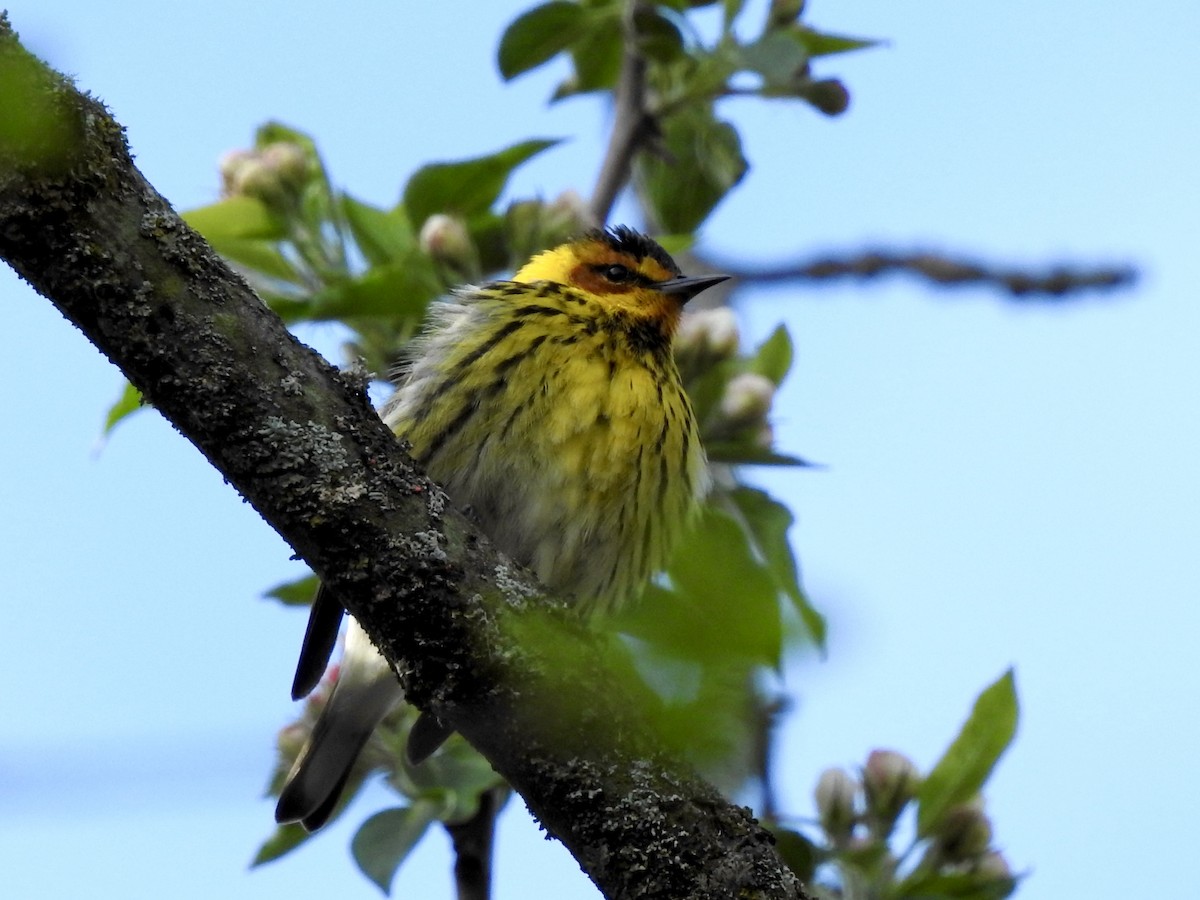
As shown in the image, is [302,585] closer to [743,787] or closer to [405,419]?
[405,419]

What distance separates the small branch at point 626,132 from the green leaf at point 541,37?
0.18m

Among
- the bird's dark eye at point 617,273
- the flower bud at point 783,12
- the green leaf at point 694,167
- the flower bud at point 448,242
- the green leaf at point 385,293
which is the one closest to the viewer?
the green leaf at point 385,293

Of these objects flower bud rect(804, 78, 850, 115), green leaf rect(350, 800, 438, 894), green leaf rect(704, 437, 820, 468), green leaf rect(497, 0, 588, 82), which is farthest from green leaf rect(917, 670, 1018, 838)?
green leaf rect(497, 0, 588, 82)

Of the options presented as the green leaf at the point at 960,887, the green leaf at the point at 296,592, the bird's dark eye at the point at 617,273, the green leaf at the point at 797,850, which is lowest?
the green leaf at the point at 960,887

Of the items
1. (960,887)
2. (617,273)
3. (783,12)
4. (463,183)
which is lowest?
(960,887)

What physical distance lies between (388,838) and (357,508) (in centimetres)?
159

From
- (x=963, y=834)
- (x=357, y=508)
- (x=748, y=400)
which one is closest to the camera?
(x=357, y=508)

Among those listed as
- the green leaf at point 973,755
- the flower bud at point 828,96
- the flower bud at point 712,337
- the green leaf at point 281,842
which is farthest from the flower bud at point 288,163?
the green leaf at point 973,755

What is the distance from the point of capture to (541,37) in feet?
14.8

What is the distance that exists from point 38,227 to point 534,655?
0.96m

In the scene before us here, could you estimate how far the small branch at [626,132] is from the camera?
15.0 feet

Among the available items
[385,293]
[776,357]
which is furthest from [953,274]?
[385,293]

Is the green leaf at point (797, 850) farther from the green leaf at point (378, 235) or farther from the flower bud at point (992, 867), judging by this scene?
the green leaf at point (378, 235)

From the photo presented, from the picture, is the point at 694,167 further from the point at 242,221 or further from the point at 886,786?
the point at 886,786
